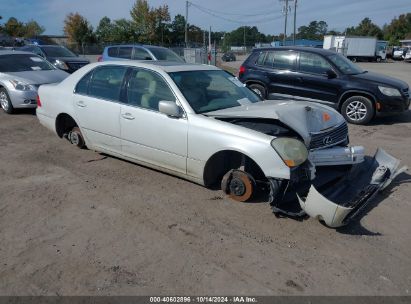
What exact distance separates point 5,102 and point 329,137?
819cm

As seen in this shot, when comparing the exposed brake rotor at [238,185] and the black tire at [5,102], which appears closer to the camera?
the exposed brake rotor at [238,185]

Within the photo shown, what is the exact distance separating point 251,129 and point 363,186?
1.51 metres

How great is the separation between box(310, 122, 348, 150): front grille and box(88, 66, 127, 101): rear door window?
8.79 feet

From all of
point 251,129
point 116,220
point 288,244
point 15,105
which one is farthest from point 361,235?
point 15,105

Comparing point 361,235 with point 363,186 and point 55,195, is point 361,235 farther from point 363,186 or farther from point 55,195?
point 55,195

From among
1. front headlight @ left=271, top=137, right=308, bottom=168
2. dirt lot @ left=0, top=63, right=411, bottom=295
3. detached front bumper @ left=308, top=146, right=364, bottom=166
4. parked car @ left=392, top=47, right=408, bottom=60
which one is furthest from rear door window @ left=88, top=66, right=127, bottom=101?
parked car @ left=392, top=47, right=408, bottom=60

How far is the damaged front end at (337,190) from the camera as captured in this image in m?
3.63

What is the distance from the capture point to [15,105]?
9.21 m

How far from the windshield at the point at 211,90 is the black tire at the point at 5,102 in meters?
6.17

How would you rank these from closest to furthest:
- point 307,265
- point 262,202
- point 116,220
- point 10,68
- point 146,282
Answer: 1. point 146,282
2. point 307,265
3. point 116,220
4. point 262,202
5. point 10,68

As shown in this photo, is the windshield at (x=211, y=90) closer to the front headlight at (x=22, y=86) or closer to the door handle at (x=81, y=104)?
the door handle at (x=81, y=104)

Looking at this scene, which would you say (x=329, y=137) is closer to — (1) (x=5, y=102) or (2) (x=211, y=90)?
(2) (x=211, y=90)

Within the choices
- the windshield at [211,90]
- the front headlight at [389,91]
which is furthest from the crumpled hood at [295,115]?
the front headlight at [389,91]

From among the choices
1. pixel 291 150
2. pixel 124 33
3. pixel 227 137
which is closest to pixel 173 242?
pixel 227 137
